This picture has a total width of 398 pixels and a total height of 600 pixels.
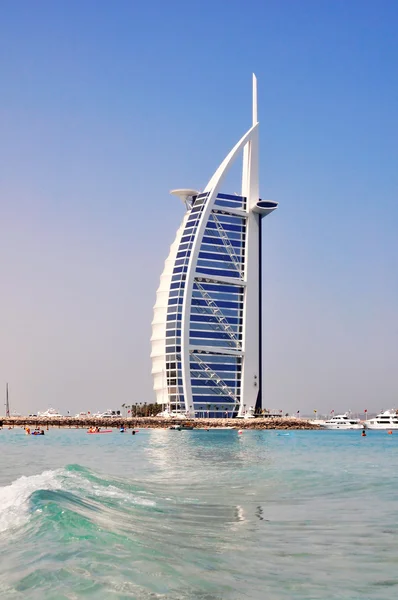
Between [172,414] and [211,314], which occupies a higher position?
[211,314]

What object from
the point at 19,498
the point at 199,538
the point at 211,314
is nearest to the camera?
the point at 199,538

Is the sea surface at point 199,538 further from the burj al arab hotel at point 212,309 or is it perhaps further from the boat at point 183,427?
the burj al arab hotel at point 212,309

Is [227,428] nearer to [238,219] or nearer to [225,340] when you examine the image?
[225,340]

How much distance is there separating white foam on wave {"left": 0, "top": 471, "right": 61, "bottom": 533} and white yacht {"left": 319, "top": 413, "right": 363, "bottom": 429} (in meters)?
115

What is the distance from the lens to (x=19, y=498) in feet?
71.4

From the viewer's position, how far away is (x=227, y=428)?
11994 centimetres

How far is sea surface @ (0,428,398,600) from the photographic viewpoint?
41.8ft

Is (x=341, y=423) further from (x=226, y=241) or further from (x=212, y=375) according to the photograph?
(x=226, y=241)

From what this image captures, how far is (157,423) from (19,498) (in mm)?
104769

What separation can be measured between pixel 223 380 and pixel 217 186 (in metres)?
32.4

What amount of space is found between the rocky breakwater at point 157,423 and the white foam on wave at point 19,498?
92392 millimetres

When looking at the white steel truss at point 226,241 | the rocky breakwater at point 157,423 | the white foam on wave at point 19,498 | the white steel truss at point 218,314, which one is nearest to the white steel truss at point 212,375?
the white steel truss at point 218,314

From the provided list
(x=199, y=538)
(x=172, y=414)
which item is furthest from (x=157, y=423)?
(x=199, y=538)

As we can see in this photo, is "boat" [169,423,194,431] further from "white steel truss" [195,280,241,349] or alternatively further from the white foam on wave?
the white foam on wave
